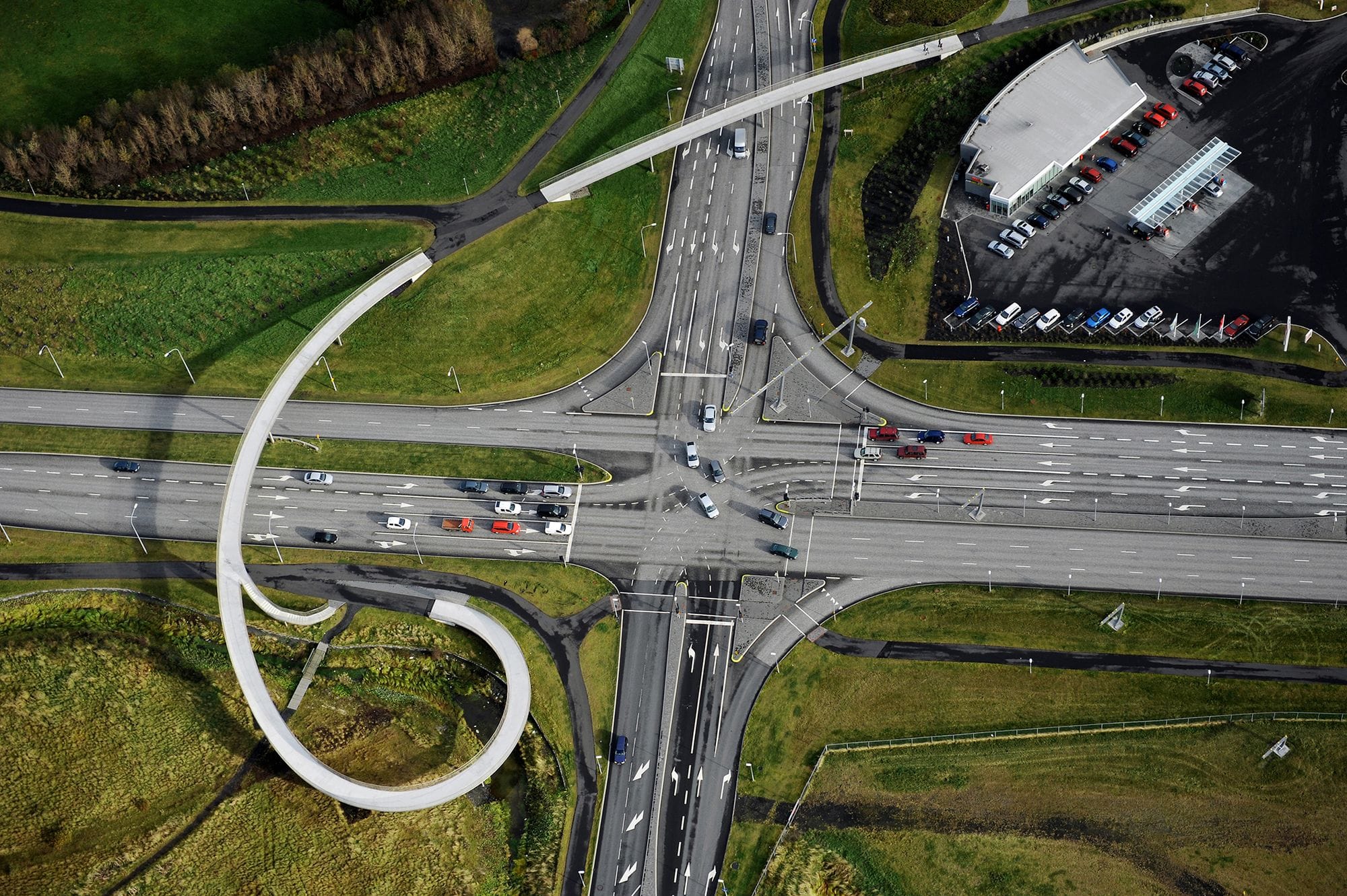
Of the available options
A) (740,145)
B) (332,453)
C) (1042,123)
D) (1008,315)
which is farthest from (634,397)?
(1042,123)

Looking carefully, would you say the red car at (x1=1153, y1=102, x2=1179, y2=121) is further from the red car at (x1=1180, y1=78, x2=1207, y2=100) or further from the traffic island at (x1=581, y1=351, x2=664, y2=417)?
the traffic island at (x1=581, y1=351, x2=664, y2=417)

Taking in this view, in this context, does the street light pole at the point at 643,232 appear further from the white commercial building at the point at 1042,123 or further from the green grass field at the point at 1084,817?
the green grass field at the point at 1084,817

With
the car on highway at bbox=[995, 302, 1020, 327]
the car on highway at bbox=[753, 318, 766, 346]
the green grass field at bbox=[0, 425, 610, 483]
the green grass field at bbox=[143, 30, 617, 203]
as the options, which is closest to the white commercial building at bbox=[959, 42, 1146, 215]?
the car on highway at bbox=[995, 302, 1020, 327]

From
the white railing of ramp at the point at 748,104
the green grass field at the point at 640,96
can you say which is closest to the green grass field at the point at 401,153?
the green grass field at the point at 640,96

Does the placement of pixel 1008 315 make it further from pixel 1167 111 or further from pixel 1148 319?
pixel 1167 111

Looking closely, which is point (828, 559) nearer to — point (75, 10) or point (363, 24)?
point (363, 24)
